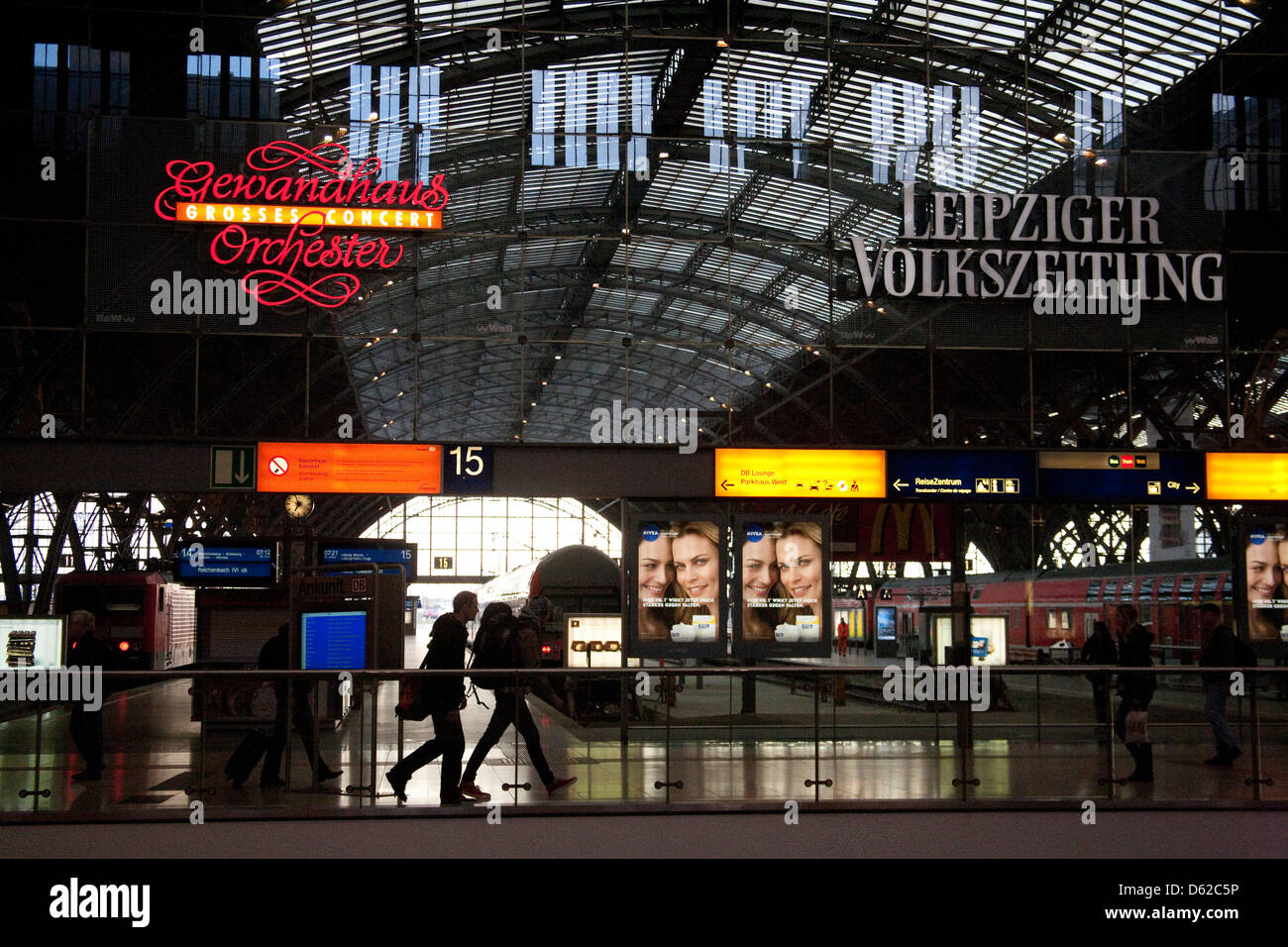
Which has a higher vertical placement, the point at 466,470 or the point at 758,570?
the point at 466,470

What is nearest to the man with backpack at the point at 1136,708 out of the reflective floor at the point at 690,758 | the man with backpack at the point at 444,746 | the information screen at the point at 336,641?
the reflective floor at the point at 690,758

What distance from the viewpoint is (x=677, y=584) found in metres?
18.1

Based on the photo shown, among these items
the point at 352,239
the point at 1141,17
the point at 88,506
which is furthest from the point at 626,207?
the point at 88,506

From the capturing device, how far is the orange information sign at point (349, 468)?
17.6 metres

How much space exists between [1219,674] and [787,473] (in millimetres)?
7265

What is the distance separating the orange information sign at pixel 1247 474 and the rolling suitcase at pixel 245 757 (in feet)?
43.8

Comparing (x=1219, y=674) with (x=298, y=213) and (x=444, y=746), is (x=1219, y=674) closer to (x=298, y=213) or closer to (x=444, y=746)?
(x=444, y=746)

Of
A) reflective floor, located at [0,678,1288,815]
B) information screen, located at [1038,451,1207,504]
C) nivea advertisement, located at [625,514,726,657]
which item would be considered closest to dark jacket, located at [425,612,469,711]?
reflective floor, located at [0,678,1288,815]

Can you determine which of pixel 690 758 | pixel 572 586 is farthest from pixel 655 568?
pixel 572 586

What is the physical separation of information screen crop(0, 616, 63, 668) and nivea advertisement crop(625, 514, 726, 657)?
700 centimetres

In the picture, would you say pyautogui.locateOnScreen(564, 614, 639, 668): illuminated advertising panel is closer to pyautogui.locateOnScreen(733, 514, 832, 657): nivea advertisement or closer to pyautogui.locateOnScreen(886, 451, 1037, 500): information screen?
pyautogui.locateOnScreen(733, 514, 832, 657): nivea advertisement

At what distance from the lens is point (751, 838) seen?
34.9ft

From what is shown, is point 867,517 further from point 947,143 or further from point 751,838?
point 751,838

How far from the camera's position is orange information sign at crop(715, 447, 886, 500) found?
60.1 feet
